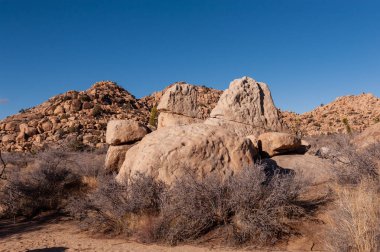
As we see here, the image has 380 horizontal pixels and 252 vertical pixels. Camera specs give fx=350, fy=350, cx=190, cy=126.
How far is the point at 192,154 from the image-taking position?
724 cm

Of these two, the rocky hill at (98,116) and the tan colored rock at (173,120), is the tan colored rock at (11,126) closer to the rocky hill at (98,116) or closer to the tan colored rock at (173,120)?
the rocky hill at (98,116)

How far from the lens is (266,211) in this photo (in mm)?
5809

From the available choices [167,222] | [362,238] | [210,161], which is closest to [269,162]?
[210,161]

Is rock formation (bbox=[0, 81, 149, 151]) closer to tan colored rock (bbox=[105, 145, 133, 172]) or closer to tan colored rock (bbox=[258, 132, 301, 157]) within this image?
tan colored rock (bbox=[105, 145, 133, 172])

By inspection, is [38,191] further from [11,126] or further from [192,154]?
[11,126]

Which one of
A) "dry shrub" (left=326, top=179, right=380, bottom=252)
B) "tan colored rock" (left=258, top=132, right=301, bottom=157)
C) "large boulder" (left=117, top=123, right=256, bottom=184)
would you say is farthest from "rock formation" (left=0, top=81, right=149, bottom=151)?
"dry shrub" (left=326, top=179, right=380, bottom=252)

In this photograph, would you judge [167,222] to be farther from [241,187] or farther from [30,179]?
[30,179]

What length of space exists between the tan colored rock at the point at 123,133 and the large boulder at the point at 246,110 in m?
2.06

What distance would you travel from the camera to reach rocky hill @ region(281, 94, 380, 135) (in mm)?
33875

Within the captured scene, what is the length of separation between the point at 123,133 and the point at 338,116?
3361 centimetres

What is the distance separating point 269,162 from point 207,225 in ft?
11.2

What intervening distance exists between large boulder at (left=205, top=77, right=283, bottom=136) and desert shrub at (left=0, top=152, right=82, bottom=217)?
14.9 ft

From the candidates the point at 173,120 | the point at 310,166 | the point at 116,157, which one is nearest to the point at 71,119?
the point at 173,120

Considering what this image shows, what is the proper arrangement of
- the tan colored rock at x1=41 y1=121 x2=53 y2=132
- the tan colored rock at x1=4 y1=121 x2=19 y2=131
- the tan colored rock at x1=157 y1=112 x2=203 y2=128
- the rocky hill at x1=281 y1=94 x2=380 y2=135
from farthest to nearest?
the rocky hill at x1=281 y1=94 x2=380 y2=135, the tan colored rock at x1=4 y1=121 x2=19 y2=131, the tan colored rock at x1=41 y1=121 x2=53 y2=132, the tan colored rock at x1=157 y1=112 x2=203 y2=128
